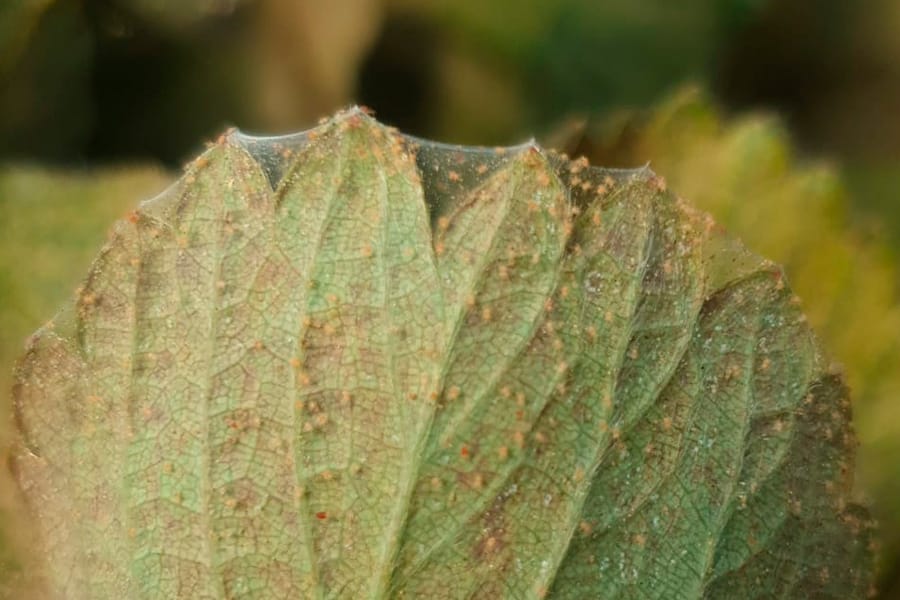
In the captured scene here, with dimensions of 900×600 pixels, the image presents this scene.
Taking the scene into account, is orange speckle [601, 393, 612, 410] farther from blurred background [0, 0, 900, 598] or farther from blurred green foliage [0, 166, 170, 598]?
blurred green foliage [0, 166, 170, 598]

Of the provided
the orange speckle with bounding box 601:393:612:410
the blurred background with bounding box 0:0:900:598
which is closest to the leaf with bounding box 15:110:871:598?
the orange speckle with bounding box 601:393:612:410

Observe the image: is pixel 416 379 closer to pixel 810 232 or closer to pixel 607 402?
pixel 607 402

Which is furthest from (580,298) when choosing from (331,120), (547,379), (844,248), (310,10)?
(310,10)

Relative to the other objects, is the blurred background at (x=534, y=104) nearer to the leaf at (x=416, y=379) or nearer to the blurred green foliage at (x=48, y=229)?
the blurred green foliage at (x=48, y=229)

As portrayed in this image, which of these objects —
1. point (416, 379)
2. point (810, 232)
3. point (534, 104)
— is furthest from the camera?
point (534, 104)

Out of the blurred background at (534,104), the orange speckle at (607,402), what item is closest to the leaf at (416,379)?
the orange speckle at (607,402)

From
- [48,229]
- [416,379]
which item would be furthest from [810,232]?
[48,229]

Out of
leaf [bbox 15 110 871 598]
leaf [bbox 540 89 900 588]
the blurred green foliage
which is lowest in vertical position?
leaf [bbox 15 110 871 598]

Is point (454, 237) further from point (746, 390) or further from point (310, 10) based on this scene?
point (310, 10)
